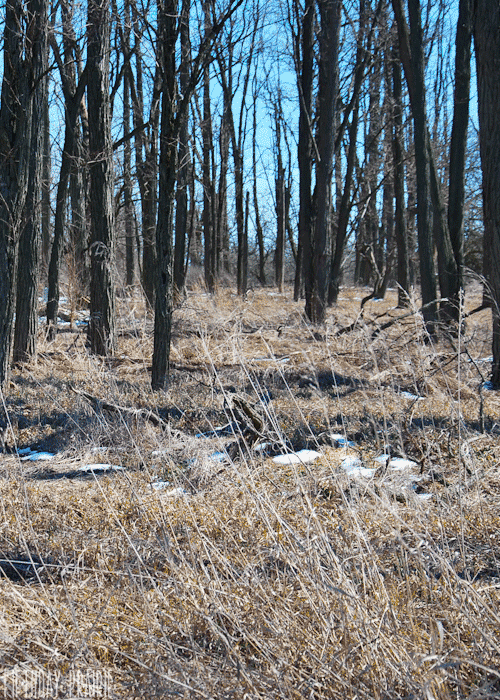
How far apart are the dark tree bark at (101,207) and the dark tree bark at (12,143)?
5.94ft

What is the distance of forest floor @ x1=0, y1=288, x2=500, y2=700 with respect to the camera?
1773 millimetres

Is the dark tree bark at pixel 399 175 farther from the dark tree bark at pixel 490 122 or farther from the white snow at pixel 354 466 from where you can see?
the white snow at pixel 354 466

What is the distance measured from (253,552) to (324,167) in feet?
28.9

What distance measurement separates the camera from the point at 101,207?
8266 mm

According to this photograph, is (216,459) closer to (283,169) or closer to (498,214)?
(498,214)

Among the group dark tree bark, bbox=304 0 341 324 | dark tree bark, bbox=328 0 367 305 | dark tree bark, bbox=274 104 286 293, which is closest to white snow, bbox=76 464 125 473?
dark tree bark, bbox=304 0 341 324

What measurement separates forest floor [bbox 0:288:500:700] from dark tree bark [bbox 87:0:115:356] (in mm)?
1804

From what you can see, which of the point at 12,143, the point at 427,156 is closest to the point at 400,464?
the point at 12,143

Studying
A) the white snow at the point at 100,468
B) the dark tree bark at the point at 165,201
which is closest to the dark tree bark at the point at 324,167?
the dark tree bark at the point at 165,201

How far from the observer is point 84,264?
1164 cm

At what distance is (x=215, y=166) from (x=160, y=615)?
61.5 ft

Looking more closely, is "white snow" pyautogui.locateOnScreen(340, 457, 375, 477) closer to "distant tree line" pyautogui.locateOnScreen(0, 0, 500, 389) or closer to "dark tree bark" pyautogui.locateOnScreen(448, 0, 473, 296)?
"distant tree line" pyautogui.locateOnScreen(0, 0, 500, 389)

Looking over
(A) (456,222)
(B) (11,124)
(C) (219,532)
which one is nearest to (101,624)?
(C) (219,532)

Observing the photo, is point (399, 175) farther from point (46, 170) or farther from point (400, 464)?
point (400, 464)
